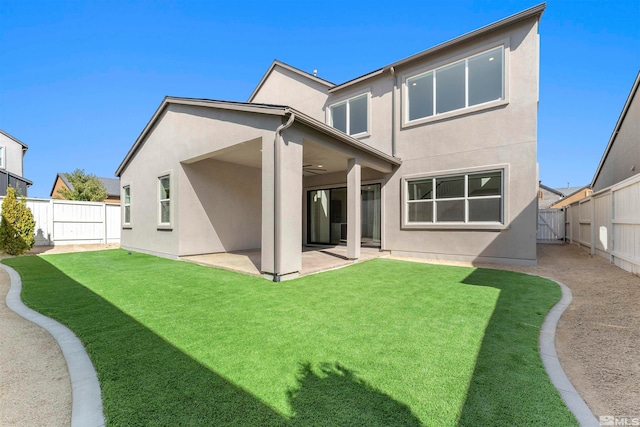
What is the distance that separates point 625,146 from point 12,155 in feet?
146

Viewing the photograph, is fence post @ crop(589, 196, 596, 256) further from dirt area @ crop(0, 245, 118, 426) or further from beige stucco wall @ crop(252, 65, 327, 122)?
dirt area @ crop(0, 245, 118, 426)

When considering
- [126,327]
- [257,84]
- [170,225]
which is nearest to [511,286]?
[126,327]

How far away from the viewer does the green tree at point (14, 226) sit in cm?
1034

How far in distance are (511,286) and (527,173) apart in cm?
393

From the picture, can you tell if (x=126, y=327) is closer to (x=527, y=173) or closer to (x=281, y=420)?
(x=281, y=420)

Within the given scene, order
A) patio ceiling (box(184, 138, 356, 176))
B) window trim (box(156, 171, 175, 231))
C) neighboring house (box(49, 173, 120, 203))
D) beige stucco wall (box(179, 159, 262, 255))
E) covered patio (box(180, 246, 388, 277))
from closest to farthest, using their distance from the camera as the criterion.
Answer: covered patio (box(180, 246, 388, 277)) < patio ceiling (box(184, 138, 356, 176)) < beige stucco wall (box(179, 159, 262, 255)) < window trim (box(156, 171, 175, 231)) < neighboring house (box(49, 173, 120, 203))

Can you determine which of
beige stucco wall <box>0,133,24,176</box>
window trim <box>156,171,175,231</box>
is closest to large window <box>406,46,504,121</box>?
window trim <box>156,171,175,231</box>

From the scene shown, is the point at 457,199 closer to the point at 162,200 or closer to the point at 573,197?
the point at 162,200

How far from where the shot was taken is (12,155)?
83.6 ft

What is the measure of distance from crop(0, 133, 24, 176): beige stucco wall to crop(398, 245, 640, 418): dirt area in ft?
127

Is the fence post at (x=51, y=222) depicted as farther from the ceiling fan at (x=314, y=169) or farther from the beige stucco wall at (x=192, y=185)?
the ceiling fan at (x=314, y=169)

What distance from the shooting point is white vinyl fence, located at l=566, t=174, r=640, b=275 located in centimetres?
617

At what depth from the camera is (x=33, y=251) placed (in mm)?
11953

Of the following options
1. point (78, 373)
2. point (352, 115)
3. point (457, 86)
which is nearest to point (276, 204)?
point (78, 373)
